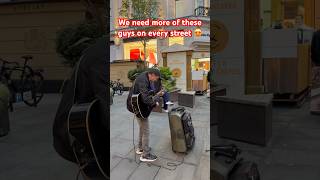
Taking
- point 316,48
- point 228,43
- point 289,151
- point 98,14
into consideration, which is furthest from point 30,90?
point 228,43

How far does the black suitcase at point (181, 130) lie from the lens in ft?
4.45

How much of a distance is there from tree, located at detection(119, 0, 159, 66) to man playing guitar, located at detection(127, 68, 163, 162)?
5cm

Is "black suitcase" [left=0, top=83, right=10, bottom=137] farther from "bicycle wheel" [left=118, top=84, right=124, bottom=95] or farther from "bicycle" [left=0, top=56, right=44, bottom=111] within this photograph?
"bicycle wheel" [left=118, top=84, right=124, bottom=95]

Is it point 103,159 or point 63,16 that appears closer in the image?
point 103,159

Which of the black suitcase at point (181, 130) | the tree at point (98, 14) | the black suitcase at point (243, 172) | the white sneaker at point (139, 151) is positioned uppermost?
the tree at point (98, 14)

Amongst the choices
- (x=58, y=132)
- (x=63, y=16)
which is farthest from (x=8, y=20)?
(x=58, y=132)

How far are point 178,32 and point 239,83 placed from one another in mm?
527

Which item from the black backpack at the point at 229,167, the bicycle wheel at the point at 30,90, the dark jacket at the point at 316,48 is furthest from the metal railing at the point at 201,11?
the bicycle wheel at the point at 30,90

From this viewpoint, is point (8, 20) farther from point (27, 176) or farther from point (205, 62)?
point (205, 62)

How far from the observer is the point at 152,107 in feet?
4.50

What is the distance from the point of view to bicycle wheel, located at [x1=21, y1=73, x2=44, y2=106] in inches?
399

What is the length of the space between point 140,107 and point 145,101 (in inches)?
0.9

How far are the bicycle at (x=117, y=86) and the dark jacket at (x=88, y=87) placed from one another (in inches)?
2.8

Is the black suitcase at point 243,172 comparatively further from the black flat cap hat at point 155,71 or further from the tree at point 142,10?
the tree at point 142,10
